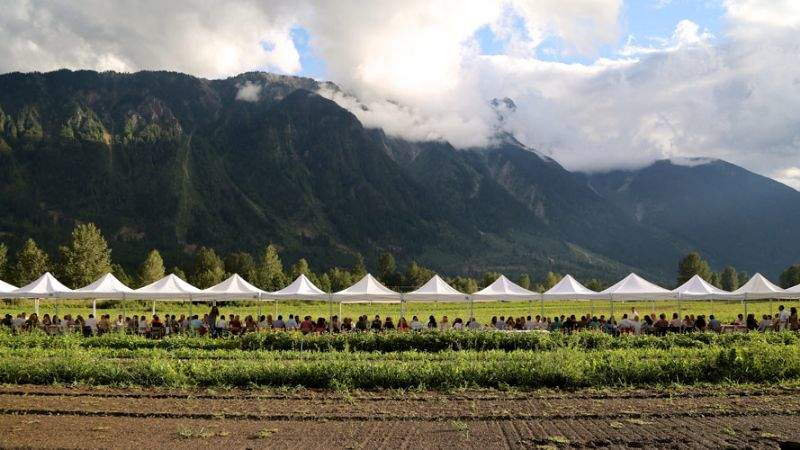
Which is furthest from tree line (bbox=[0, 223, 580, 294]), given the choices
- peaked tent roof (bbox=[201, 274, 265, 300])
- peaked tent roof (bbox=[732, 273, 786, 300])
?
peaked tent roof (bbox=[201, 274, 265, 300])

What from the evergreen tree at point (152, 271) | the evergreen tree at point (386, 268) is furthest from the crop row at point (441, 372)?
the evergreen tree at point (386, 268)

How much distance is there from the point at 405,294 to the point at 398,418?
19945 mm

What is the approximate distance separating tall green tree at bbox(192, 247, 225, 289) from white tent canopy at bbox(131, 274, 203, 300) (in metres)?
82.2

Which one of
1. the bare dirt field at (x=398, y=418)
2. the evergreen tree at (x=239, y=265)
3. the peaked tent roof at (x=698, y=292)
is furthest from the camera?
the evergreen tree at (x=239, y=265)

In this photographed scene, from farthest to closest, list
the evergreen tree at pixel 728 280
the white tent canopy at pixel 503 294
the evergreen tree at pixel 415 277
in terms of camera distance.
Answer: the evergreen tree at pixel 728 280 < the evergreen tree at pixel 415 277 < the white tent canopy at pixel 503 294

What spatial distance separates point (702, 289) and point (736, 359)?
1806 centimetres

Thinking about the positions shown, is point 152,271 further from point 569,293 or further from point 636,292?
point 636,292

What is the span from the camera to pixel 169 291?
121 ft

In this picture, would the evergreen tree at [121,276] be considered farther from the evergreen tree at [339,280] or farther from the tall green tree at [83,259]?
the evergreen tree at [339,280]

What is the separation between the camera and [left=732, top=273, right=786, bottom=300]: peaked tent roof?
35197 mm

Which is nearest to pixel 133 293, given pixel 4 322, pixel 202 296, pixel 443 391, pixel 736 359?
pixel 202 296

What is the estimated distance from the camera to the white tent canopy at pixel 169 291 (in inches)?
1419

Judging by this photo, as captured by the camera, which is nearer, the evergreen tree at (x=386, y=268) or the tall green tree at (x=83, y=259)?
the tall green tree at (x=83, y=259)

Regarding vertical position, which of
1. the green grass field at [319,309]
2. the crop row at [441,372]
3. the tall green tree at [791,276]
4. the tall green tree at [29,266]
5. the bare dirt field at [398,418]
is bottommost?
the green grass field at [319,309]
